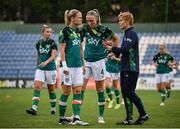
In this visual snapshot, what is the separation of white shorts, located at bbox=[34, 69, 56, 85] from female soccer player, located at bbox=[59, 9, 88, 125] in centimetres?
338

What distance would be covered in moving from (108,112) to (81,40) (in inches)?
175

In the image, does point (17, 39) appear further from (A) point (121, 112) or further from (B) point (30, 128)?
(B) point (30, 128)

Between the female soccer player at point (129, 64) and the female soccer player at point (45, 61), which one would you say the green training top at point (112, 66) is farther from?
the female soccer player at point (129, 64)

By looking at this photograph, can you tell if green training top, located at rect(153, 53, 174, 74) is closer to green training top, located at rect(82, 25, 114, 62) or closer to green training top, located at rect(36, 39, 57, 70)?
green training top, located at rect(36, 39, 57, 70)

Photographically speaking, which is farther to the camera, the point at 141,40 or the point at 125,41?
the point at 141,40

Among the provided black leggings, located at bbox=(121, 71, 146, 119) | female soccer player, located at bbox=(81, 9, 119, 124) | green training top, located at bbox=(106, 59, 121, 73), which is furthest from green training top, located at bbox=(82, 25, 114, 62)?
green training top, located at bbox=(106, 59, 121, 73)

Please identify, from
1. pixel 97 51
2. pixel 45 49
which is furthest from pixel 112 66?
pixel 97 51

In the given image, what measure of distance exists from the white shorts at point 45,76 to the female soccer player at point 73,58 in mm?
3384

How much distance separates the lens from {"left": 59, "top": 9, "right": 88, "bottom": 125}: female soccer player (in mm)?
14820

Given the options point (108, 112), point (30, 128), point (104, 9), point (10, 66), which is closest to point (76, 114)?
point (30, 128)

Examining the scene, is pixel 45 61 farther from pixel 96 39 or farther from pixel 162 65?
pixel 162 65

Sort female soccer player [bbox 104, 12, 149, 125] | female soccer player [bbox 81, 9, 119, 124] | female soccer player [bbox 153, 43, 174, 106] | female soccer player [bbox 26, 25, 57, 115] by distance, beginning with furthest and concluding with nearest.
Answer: female soccer player [bbox 153, 43, 174, 106], female soccer player [bbox 26, 25, 57, 115], female soccer player [bbox 81, 9, 119, 124], female soccer player [bbox 104, 12, 149, 125]

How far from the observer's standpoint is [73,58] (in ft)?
49.1

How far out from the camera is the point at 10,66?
43938mm
